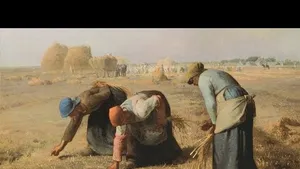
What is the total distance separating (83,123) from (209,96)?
47.4 inches

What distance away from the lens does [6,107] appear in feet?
19.4

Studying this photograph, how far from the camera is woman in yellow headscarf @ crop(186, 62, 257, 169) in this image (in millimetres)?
5727

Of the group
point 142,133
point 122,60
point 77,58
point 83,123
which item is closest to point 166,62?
point 122,60

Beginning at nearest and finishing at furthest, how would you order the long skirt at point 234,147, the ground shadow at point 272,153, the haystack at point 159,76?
1. the long skirt at point 234,147
2. the ground shadow at point 272,153
3. the haystack at point 159,76

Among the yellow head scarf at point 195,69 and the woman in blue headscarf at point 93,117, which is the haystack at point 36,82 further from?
the yellow head scarf at point 195,69

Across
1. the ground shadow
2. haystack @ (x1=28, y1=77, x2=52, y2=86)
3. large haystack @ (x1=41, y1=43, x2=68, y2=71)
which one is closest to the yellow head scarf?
the ground shadow

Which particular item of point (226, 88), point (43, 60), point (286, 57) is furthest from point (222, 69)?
point (43, 60)

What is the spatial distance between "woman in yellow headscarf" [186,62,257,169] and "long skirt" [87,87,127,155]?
0.84 meters

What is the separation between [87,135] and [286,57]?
2085 millimetres

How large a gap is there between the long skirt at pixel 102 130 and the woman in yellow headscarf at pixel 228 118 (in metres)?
0.84

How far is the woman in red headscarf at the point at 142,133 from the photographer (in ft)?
18.9

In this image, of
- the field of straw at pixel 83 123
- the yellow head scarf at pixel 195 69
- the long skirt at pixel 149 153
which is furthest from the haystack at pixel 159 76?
the long skirt at pixel 149 153

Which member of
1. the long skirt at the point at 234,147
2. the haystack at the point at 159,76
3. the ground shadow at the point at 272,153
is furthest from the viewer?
the haystack at the point at 159,76
